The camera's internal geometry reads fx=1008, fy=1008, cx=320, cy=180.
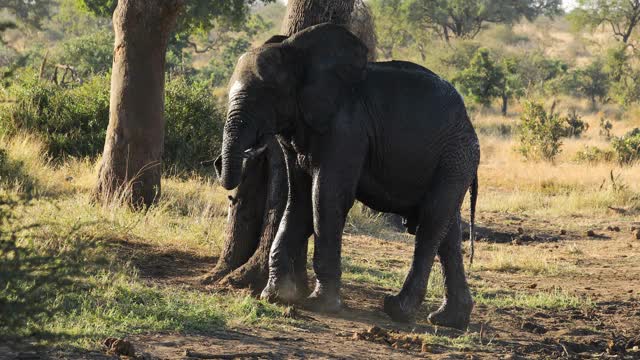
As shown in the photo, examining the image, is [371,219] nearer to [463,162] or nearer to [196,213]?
[196,213]

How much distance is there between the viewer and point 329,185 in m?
6.74

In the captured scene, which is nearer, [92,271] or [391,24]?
[92,271]

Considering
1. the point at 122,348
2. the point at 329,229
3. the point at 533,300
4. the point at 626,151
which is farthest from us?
the point at 626,151

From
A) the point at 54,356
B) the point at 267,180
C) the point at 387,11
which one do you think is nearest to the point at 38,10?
the point at 387,11

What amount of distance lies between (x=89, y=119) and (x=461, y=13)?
128 ft

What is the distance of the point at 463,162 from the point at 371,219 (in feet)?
19.8

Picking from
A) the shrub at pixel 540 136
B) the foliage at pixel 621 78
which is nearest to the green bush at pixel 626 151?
the shrub at pixel 540 136

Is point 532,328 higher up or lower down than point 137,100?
lower down

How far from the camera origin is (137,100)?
1029cm

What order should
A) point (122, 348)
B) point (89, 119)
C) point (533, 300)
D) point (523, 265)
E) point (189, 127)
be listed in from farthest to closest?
point (189, 127), point (89, 119), point (523, 265), point (533, 300), point (122, 348)

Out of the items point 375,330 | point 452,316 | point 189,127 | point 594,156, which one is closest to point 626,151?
point 594,156

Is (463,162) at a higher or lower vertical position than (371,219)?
higher

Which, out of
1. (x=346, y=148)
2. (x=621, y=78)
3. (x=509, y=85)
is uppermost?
(x=621, y=78)

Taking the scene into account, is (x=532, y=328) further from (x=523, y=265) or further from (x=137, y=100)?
(x=137, y=100)
